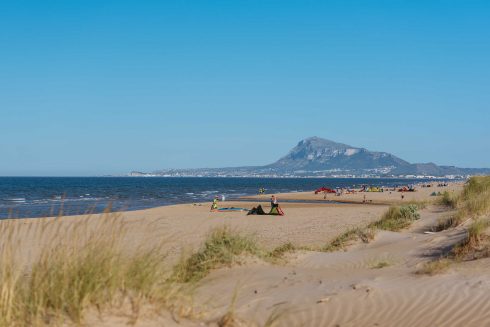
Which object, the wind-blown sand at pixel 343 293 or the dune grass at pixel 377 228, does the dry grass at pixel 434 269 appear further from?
the dune grass at pixel 377 228

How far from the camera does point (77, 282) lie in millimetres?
4719

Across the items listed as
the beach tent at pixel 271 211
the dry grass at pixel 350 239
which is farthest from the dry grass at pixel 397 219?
the beach tent at pixel 271 211

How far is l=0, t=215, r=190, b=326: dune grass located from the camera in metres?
4.45

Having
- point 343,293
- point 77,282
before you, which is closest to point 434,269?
point 343,293

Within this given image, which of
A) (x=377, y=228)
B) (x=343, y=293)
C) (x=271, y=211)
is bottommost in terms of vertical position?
(x=271, y=211)

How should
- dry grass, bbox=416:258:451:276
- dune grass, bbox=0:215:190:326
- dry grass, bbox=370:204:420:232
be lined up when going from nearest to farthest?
1. dune grass, bbox=0:215:190:326
2. dry grass, bbox=416:258:451:276
3. dry grass, bbox=370:204:420:232

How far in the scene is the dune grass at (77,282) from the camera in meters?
4.45

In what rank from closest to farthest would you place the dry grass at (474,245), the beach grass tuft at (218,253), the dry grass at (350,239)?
the beach grass tuft at (218,253), the dry grass at (474,245), the dry grass at (350,239)

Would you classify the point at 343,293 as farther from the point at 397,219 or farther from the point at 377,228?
the point at 397,219

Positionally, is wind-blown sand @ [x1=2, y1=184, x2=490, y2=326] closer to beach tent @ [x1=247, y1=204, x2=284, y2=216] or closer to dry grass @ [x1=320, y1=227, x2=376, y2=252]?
dry grass @ [x1=320, y1=227, x2=376, y2=252]

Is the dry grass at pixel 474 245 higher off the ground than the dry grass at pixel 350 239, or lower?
higher


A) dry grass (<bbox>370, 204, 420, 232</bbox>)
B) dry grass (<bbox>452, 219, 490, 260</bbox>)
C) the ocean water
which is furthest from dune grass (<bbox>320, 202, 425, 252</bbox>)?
the ocean water

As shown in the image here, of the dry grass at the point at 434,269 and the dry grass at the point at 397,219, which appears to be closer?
the dry grass at the point at 434,269

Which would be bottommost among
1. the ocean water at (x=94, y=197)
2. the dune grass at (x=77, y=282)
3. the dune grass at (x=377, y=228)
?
the ocean water at (x=94, y=197)
